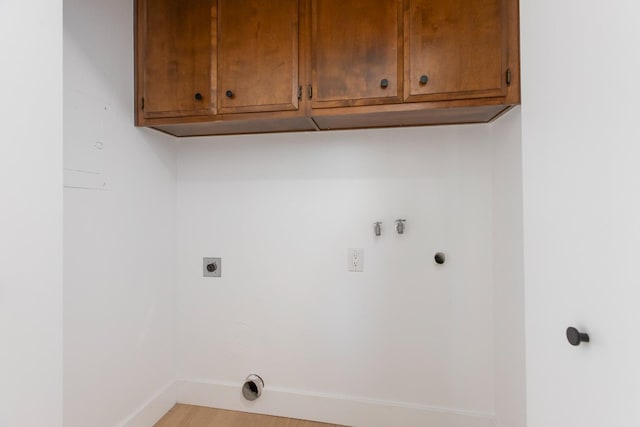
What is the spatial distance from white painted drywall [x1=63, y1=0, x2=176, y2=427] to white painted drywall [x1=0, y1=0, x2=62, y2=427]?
0.52m

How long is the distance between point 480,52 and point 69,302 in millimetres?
2038

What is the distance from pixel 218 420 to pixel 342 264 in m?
1.19

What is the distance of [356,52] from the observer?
55.5 inches

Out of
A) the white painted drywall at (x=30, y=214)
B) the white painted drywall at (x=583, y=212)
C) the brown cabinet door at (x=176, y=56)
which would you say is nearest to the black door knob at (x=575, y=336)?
the white painted drywall at (x=583, y=212)

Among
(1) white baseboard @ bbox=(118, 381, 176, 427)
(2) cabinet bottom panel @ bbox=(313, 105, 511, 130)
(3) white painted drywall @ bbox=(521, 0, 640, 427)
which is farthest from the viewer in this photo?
(1) white baseboard @ bbox=(118, 381, 176, 427)

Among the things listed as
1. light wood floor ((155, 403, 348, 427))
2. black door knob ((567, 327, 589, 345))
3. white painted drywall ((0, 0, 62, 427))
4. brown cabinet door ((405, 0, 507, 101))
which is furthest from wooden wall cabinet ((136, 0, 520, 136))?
light wood floor ((155, 403, 348, 427))

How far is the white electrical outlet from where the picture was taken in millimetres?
1798

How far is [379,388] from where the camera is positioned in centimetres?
179

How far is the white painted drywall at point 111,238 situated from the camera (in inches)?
52.4

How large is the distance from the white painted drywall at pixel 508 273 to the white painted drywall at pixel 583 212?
269 mm

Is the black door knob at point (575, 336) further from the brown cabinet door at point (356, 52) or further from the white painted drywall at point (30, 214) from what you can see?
the white painted drywall at point (30, 214)

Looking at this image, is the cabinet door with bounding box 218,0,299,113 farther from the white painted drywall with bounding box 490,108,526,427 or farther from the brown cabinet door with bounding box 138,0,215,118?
the white painted drywall with bounding box 490,108,526,427

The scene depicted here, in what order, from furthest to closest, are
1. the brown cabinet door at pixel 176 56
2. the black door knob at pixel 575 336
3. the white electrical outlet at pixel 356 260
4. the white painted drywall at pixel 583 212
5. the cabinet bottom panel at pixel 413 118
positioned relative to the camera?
1. the white electrical outlet at pixel 356 260
2. the brown cabinet door at pixel 176 56
3. the cabinet bottom panel at pixel 413 118
4. the black door knob at pixel 575 336
5. the white painted drywall at pixel 583 212

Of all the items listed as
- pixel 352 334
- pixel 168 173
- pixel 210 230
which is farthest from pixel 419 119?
pixel 168 173
